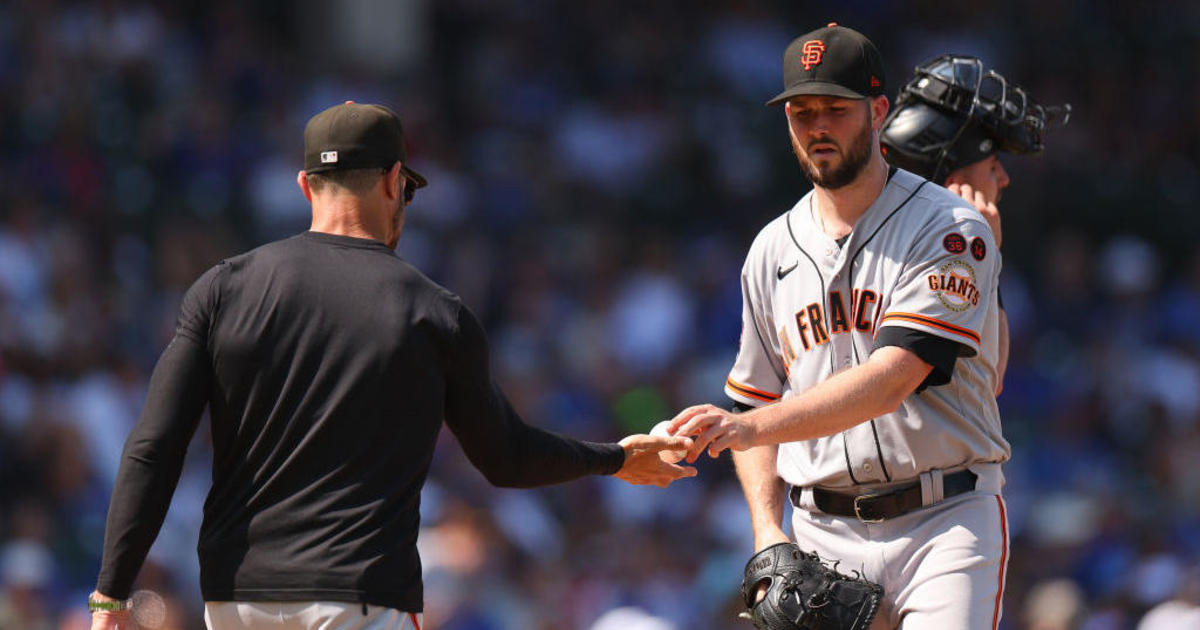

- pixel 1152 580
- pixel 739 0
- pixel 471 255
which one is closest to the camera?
pixel 1152 580

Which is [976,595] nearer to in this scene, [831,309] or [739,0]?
[831,309]

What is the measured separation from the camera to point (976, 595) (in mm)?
4258

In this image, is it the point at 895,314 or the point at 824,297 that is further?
the point at 824,297

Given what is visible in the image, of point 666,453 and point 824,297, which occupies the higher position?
point 824,297

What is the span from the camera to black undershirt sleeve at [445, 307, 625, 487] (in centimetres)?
390

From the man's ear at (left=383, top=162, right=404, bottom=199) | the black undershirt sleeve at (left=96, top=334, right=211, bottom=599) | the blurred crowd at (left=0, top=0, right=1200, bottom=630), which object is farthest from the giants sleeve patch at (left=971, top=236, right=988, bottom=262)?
the blurred crowd at (left=0, top=0, right=1200, bottom=630)

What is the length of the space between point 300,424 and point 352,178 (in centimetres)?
65

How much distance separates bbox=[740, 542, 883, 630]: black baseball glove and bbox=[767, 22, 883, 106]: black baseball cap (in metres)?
1.33

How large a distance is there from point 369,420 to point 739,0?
36.2ft

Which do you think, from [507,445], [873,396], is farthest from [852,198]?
[507,445]

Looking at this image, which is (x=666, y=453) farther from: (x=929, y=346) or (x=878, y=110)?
(x=878, y=110)

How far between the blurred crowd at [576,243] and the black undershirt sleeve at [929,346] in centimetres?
322

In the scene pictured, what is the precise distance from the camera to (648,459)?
4.65 metres

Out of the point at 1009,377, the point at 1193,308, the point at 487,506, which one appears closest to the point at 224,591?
the point at 487,506
